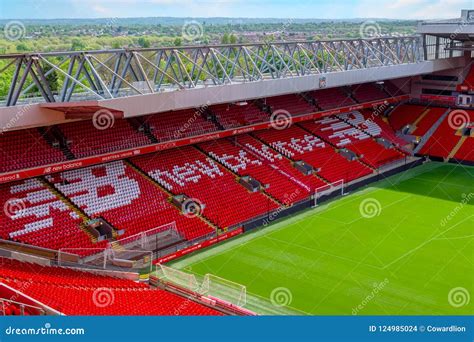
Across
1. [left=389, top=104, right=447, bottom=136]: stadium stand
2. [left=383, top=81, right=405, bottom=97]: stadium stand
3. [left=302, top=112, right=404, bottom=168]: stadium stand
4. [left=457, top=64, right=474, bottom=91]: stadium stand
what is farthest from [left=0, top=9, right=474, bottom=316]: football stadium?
[left=383, top=81, right=405, bottom=97]: stadium stand

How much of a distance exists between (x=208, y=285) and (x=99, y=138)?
424 inches

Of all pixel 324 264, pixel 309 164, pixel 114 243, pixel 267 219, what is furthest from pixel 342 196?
pixel 114 243

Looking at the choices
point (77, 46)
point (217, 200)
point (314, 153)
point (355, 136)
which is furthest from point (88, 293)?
point (77, 46)

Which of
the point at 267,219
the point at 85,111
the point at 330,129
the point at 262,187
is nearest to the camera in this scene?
the point at 85,111

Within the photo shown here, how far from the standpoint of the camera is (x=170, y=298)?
21188mm

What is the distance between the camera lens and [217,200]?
103 feet

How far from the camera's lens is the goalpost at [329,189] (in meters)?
34.7

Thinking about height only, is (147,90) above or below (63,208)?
above

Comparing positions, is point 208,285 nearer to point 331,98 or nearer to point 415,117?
point 331,98

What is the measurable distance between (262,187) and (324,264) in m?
8.83

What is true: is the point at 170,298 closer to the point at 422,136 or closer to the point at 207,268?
the point at 207,268

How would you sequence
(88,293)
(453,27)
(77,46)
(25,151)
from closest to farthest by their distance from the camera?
(88,293)
(25,151)
(453,27)
(77,46)

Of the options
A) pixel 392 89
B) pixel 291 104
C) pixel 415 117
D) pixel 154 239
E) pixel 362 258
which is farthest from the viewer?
pixel 392 89

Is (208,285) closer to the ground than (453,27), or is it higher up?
closer to the ground
